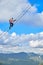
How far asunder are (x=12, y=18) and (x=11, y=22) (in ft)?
4.71

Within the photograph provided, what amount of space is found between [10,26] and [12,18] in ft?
13.7

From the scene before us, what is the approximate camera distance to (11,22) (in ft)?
234

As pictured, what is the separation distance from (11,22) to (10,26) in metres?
2.84

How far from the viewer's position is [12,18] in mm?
72375

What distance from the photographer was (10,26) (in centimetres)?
6881
